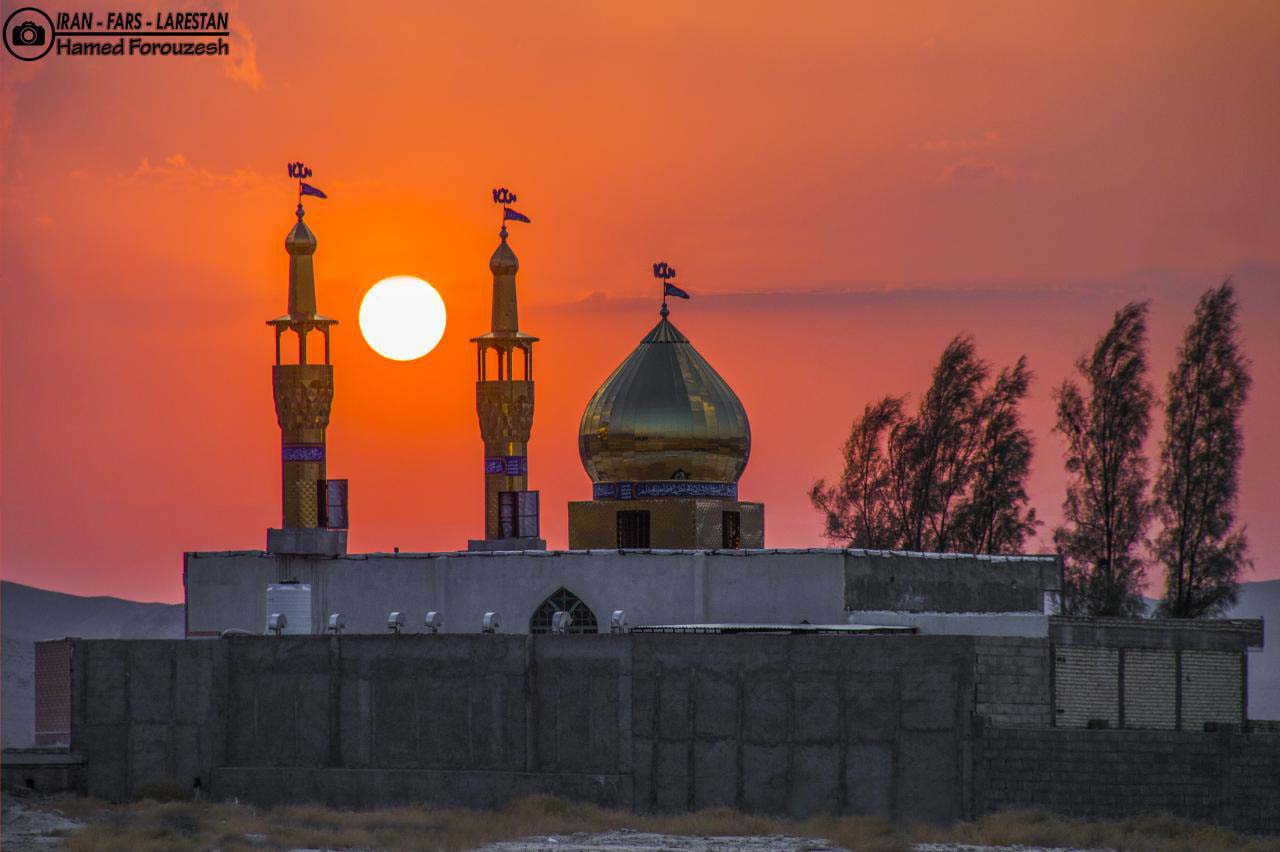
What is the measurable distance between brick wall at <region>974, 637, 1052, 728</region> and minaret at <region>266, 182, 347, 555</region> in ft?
54.1

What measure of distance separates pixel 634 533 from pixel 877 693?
41.3 ft

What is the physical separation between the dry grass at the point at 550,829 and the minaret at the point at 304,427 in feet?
33.2

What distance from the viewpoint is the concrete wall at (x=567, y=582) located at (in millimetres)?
48219

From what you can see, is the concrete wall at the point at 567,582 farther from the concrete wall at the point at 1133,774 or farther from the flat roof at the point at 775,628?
the concrete wall at the point at 1133,774

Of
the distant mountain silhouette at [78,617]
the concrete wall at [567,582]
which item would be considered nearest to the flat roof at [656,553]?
the concrete wall at [567,582]

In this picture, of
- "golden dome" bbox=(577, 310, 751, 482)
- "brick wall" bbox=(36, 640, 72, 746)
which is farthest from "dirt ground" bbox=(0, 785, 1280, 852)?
"brick wall" bbox=(36, 640, 72, 746)

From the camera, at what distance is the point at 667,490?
54438mm

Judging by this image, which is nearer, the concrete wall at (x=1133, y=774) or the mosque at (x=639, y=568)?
the concrete wall at (x=1133, y=774)

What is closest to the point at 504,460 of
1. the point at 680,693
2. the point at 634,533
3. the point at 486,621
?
the point at 634,533

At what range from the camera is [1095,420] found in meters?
62.5

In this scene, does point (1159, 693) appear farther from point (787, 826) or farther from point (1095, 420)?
point (1095, 420)

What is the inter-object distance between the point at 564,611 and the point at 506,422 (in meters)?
8.91

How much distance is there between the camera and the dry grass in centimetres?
4022

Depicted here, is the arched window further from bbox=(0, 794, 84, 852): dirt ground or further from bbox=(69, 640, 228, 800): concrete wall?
bbox=(0, 794, 84, 852): dirt ground
